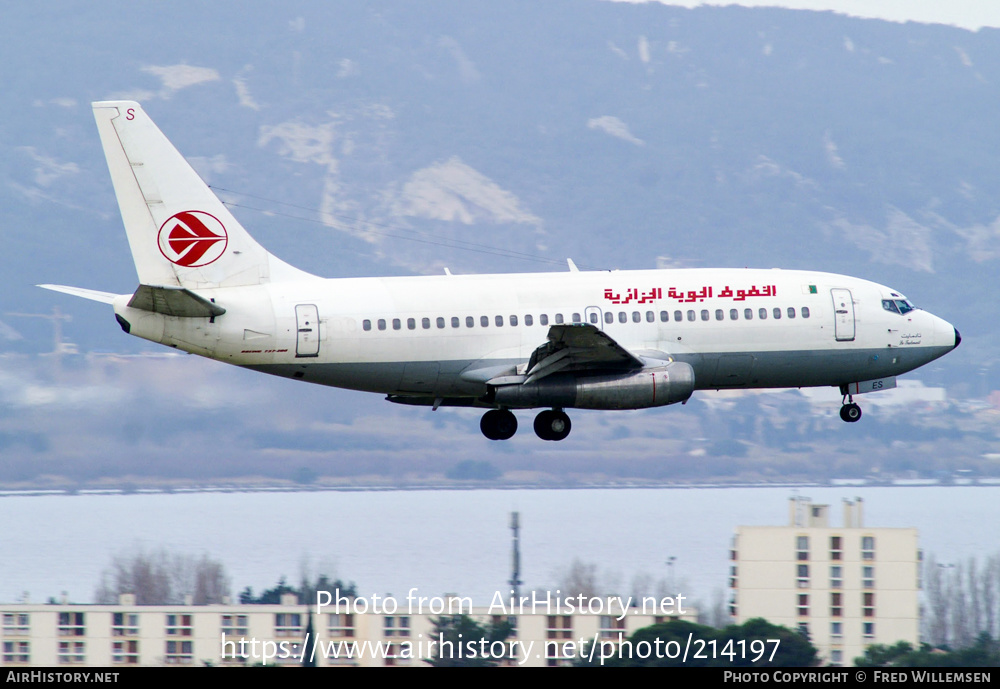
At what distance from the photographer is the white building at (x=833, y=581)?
9038 centimetres

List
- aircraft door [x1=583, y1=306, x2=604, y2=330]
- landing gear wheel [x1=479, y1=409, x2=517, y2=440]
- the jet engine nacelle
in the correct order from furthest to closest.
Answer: landing gear wheel [x1=479, y1=409, x2=517, y2=440] → aircraft door [x1=583, y1=306, x2=604, y2=330] → the jet engine nacelle

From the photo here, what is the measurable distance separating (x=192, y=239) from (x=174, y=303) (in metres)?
3.12

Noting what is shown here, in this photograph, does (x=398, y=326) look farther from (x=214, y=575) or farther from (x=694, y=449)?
(x=694, y=449)

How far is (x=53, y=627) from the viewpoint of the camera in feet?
272

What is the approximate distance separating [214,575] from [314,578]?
496 inches

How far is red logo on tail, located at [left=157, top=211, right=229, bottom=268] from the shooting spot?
44562 mm

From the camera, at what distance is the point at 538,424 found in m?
47.0

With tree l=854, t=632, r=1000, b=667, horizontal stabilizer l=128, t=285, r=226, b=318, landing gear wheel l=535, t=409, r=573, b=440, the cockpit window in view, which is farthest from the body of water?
horizontal stabilizer l=128, t=285, r=226, b=318

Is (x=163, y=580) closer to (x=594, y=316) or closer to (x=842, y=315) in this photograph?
(x=594, y=316)

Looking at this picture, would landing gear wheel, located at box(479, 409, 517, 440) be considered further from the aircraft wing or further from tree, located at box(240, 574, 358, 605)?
tree, located at box(240, 574, 358, 605)

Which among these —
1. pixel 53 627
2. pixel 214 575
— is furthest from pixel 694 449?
pixel 53 627

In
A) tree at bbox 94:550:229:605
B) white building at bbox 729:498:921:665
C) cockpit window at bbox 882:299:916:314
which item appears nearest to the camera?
cockpit window at bbox 882:299:916:314

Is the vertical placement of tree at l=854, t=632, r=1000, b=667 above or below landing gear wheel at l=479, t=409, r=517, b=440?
below

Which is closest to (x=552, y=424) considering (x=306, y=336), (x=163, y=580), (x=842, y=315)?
(x=306, y=336)
